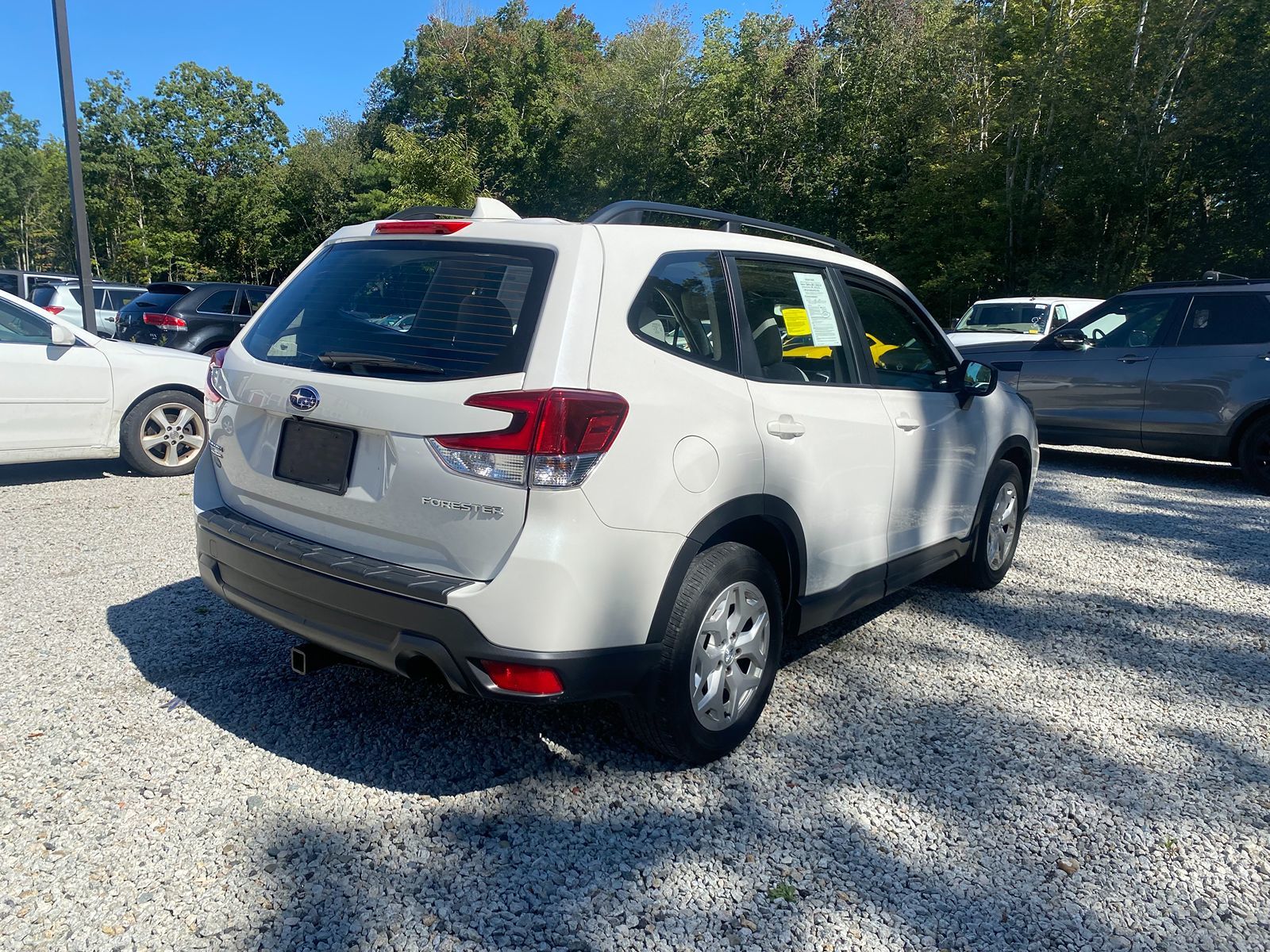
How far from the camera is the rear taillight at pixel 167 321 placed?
1368 centimetres

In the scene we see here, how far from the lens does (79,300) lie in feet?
47.3

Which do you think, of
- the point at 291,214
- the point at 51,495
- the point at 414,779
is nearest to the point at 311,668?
the point at 414,779

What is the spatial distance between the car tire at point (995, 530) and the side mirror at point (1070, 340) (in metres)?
4.80

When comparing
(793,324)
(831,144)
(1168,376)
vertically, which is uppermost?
(831,144)

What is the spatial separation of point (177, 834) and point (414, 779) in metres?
0.71

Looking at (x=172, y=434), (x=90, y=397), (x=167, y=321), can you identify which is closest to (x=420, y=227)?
(x=90, y=397)

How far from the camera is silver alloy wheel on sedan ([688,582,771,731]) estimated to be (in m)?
3.09

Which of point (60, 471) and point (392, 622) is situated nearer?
point (392, 622)

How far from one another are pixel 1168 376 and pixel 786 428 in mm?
7143

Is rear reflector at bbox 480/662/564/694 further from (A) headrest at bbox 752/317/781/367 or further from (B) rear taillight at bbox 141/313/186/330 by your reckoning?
(B) rear taillight at bbox 141/313/186/330

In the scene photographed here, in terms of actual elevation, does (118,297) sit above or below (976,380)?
below

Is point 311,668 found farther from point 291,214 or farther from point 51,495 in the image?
point 291,214

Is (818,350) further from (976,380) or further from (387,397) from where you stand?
(387,397)

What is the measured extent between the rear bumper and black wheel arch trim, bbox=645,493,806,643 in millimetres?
137
